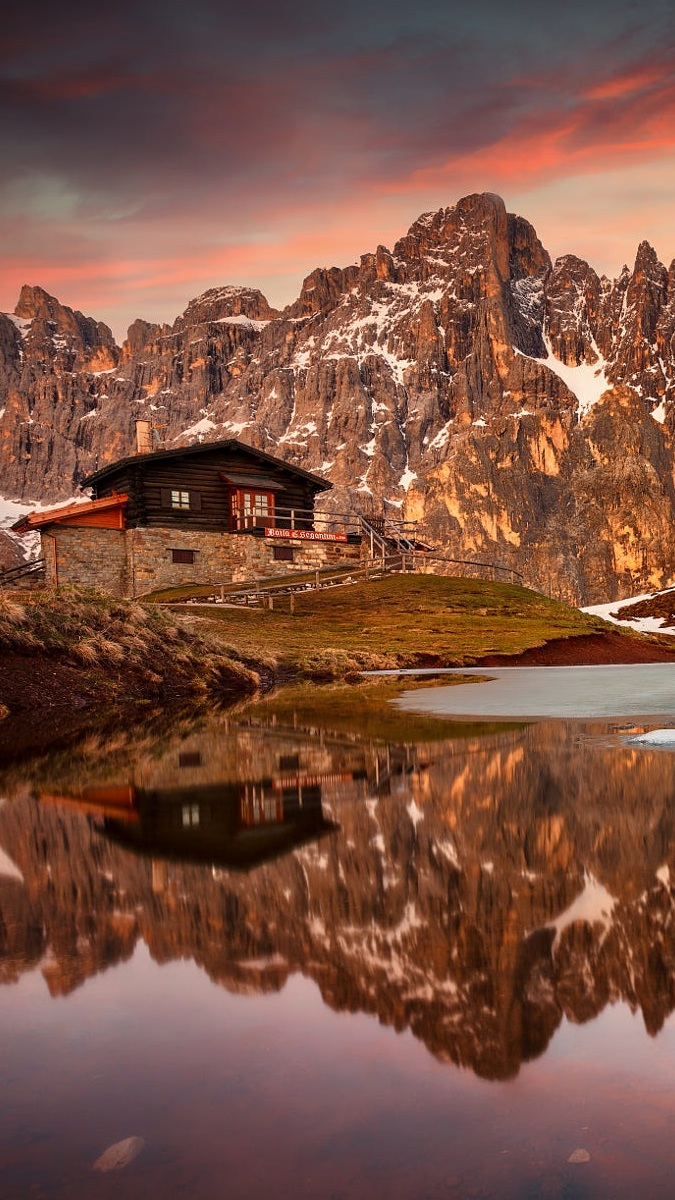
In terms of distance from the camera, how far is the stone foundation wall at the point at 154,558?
50719 mm

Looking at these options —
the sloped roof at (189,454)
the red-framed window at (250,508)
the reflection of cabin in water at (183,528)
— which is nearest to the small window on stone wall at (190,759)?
the reflection of cabin in water at (183,528)

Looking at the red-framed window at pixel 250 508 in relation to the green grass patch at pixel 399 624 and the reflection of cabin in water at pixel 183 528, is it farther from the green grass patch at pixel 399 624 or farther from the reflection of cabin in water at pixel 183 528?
the green grass patch at pixel 399 624

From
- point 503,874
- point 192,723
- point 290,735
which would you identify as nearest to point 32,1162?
point 503,874

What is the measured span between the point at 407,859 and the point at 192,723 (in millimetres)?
9150

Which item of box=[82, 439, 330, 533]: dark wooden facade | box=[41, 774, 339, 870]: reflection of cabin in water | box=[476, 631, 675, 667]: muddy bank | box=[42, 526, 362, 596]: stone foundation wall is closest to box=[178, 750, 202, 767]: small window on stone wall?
box=[41, 774, 339, 870]: reflection of cabin in water

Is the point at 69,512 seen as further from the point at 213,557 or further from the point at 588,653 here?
the point at 588,653

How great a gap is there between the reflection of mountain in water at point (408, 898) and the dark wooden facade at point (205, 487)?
43.9 m

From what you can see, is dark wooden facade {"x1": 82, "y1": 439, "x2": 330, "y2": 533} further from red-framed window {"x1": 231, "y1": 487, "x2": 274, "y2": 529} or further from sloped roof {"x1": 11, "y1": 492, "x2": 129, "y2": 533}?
sloped roof {"x1": 11, "y1": 492, "x2": 129, "y2": 533}

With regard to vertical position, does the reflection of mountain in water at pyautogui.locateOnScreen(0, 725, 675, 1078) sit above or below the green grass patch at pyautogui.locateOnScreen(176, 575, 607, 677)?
below

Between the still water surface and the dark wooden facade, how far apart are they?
4545 cm

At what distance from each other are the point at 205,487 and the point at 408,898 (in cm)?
5136

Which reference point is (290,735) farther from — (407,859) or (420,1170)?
(420,1170)

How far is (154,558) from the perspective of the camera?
170 feet

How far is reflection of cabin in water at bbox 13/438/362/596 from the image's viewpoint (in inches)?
2007
